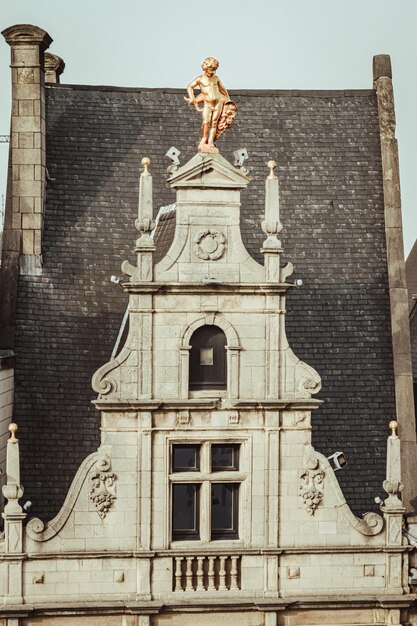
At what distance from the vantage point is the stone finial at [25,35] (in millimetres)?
42188

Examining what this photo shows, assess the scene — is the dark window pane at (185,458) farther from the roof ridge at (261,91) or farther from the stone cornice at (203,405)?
the roof ridge at (261,91)

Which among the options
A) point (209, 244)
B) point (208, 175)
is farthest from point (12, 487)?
point (208, 175)

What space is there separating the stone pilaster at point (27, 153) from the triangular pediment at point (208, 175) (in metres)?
8.19

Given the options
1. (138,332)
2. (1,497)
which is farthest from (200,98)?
(1,497)

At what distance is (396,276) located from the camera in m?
42.8

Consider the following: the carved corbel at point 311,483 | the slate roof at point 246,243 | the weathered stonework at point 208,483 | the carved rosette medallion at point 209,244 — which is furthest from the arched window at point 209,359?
the slate roof at point 246,243

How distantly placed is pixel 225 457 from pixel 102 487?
10.5 feet

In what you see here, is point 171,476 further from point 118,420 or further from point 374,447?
point 374,447

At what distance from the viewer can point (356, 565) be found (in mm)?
36125

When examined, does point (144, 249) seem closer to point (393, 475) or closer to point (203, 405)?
point (203, 405)

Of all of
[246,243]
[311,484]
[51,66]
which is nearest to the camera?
[311,484]

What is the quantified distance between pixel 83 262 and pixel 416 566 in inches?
533

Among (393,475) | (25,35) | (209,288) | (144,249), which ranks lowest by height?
(393,475)

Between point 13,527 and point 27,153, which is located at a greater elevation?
point 27,153
